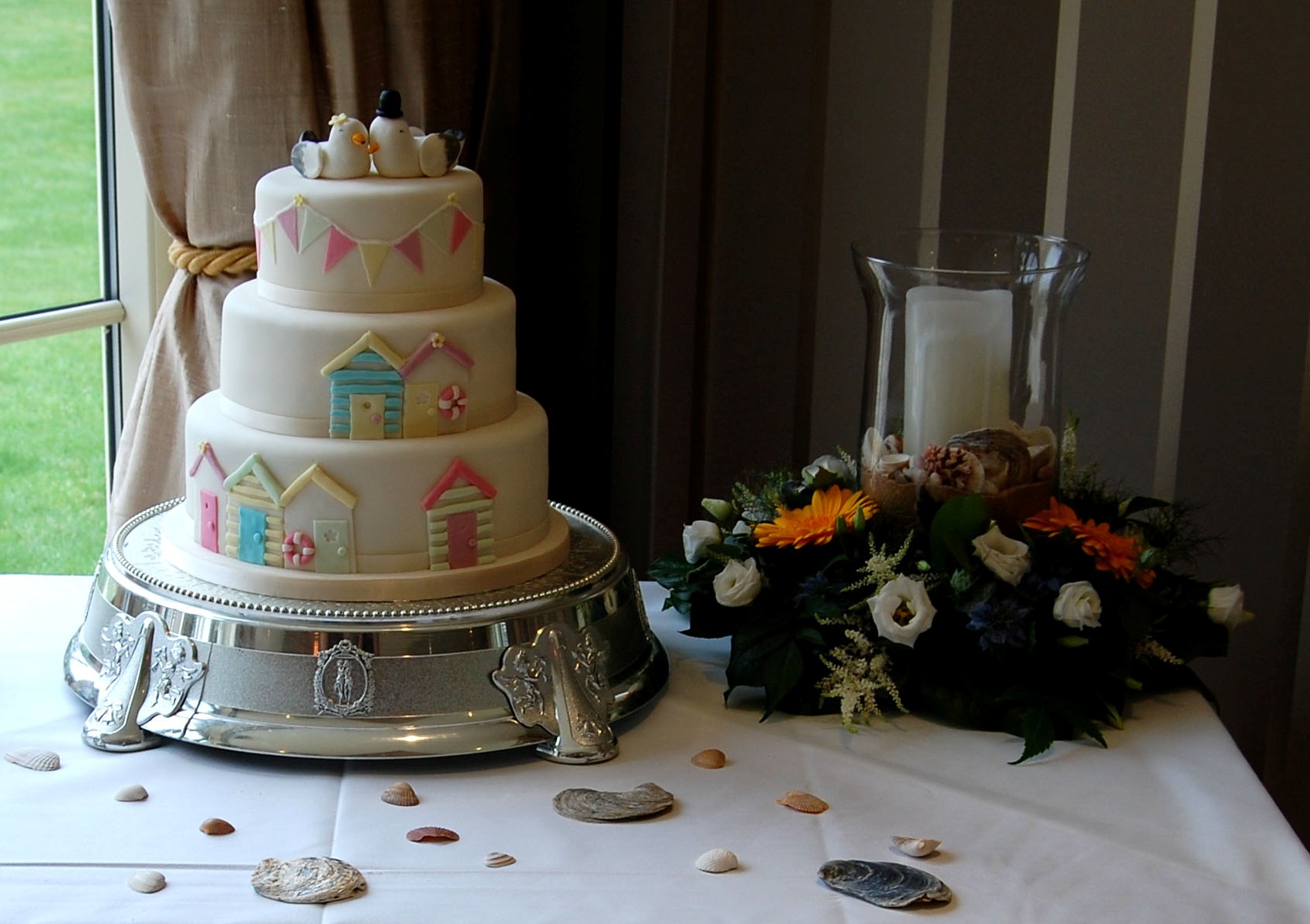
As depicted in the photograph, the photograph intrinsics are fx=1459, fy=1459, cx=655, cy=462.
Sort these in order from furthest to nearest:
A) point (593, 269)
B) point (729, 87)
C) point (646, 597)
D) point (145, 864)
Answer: point (593, 269) < point (729, 87) < point (646, 597) < point (145, 864)

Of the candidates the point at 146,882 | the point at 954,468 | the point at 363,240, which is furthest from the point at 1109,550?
the point at 146,882

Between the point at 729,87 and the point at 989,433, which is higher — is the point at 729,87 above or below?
above

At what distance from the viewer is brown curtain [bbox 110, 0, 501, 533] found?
5.51ft

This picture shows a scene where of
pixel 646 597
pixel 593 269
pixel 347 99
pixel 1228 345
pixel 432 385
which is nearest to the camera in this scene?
pixel 432 385

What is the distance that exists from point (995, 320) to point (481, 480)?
1.49ft

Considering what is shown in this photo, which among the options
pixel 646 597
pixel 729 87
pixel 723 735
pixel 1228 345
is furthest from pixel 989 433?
pixel 729 87

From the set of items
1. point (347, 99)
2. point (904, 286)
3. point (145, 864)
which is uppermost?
point (347, 99)

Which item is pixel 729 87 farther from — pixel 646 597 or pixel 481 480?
pixel 481 480

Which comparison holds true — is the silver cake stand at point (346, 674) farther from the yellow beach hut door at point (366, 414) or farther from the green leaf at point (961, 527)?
the green leaf at point (961, 527)

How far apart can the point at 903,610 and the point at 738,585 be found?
151 millimetres

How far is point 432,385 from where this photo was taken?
1190mm

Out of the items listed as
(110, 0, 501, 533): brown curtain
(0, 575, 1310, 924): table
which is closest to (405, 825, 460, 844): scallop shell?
(0, 575, 1310, 924): table

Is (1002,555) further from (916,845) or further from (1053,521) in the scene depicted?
(916,845)

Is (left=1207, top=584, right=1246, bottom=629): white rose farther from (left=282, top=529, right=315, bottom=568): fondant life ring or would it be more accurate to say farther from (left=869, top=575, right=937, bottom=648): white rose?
(left=282, top=529, right=315, bottom=568): fondant life ring
